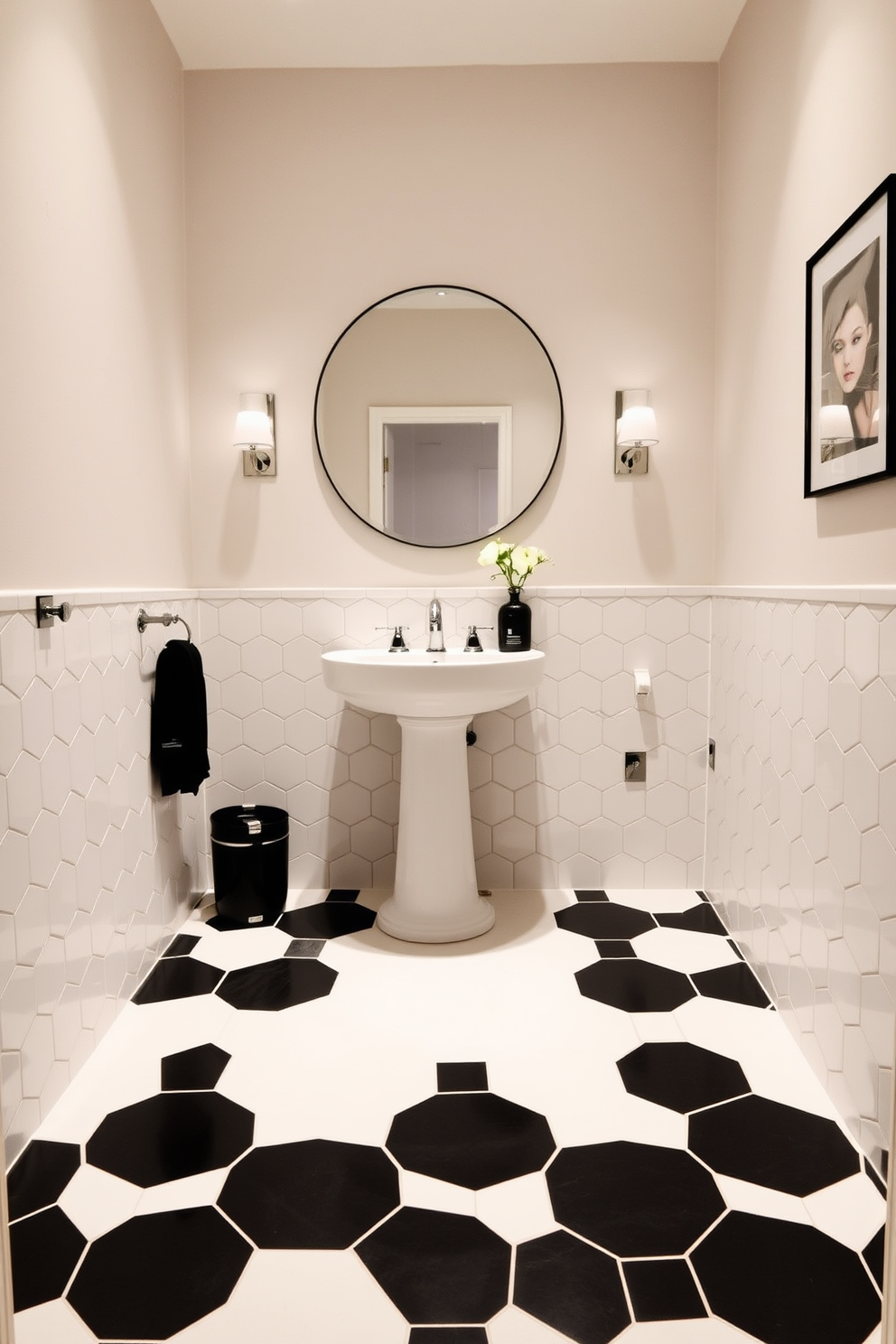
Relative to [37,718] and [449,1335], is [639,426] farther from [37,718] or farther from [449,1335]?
[449,1335]

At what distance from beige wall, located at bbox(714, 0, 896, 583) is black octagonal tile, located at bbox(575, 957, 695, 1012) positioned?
0.97 metres

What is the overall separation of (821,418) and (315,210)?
163cm

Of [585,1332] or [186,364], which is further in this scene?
[186,364]

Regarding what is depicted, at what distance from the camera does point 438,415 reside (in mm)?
2516

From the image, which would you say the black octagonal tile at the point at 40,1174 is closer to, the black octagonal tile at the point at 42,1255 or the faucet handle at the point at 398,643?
the black octagonal tile at the point at 42,1255

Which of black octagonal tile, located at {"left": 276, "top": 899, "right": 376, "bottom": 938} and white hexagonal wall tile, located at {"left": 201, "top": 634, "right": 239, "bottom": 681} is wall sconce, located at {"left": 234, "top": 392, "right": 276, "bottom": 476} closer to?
white hexagonal wall tile, located at {"left": 201, "top": 634, "right": 239, "bottom": 681}

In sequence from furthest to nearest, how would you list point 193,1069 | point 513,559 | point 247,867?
point 513,559
point 247,867
point 193,1069

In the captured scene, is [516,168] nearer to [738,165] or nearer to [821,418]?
[738,165]

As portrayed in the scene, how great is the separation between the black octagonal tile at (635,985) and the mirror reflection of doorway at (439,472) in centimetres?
126

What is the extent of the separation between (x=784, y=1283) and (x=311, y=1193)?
68 centimetres

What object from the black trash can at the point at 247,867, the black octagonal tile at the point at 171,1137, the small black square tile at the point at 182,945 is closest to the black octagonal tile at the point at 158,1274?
the black octagonal tile at the point at 171,1137

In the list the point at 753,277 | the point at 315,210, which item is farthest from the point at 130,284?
the point at 753,277

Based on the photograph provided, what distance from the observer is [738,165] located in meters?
2.27

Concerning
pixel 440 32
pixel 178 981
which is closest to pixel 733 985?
pixel 178 981
